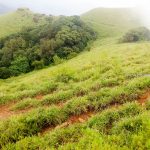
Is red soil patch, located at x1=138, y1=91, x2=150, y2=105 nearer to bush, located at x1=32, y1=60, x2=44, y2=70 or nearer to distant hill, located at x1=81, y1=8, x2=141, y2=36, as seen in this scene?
bush, located at x1=32, y1=60, x2=44, y2=70

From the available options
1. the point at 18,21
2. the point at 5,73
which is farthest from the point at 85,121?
the point at 18,21

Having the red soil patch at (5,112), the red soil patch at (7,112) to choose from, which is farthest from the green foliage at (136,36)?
the red soil patch at (5,112)

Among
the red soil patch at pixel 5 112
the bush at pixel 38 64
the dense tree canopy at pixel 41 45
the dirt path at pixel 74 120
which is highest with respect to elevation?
the dirt path at pixel 74 120

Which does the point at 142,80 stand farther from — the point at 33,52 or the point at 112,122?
the point at 33,52

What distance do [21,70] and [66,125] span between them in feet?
219

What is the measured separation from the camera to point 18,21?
416 feet

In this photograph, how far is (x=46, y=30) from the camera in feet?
305

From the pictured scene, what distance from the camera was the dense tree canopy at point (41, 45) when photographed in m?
79.1

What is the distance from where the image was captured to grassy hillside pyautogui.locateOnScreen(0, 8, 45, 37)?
120m

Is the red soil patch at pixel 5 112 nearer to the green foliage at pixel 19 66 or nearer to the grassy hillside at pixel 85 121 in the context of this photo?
the grassy hillside at pixel 85 121

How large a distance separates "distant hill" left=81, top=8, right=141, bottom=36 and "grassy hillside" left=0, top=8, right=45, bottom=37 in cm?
1766

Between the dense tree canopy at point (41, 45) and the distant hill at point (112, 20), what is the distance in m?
13.6

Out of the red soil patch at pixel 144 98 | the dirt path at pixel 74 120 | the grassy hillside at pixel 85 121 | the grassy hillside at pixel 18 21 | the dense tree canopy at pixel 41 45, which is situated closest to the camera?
the grassy hillside at pixel 85 121

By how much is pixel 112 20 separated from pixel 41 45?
162 feet
